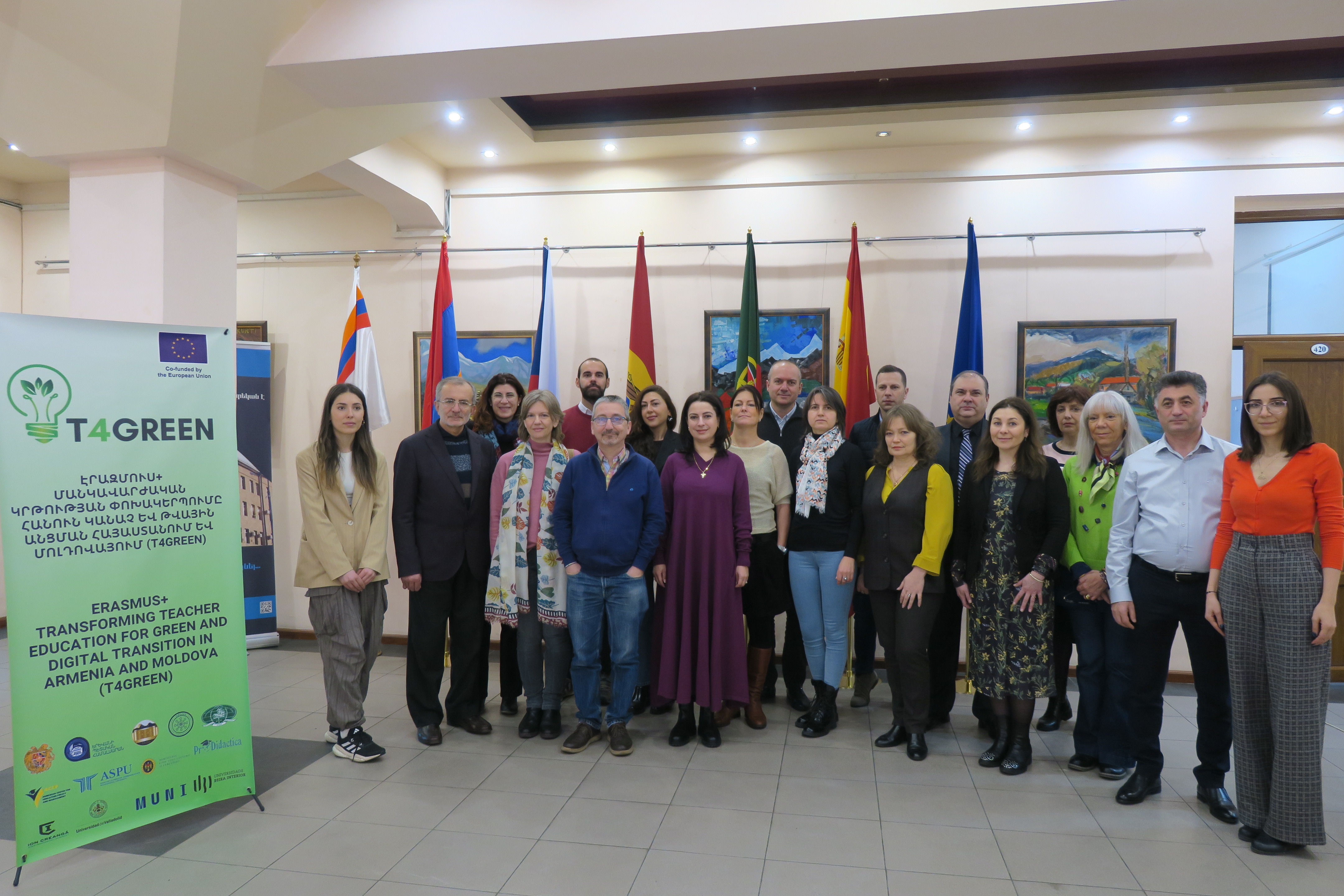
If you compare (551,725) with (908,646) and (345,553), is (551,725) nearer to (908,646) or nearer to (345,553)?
(345,553)

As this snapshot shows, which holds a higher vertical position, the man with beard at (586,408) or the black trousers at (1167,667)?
the man with beard at (586,408)

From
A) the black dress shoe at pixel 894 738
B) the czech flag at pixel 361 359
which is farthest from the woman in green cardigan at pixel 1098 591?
the czech flag at pixel 361 359

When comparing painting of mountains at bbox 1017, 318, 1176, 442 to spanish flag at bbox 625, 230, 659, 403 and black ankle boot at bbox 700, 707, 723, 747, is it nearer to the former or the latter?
spanish flag at bbox 625, 230, 659, 403

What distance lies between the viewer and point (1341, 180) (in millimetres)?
4695

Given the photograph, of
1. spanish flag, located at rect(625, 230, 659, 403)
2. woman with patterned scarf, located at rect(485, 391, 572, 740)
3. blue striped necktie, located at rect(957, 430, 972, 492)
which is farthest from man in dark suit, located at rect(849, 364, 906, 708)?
woman with patterned scarf, located at rect(485, 391, 572, 740)

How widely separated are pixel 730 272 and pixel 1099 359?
7.88 feet

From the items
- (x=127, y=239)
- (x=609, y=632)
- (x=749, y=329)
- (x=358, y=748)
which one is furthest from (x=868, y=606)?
(x=127, y=239)

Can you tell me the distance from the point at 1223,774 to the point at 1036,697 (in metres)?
0.69

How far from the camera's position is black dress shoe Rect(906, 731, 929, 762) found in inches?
138

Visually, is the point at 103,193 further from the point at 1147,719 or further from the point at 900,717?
the point at 1147,719

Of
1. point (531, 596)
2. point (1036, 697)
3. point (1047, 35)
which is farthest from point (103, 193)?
point (1036, 697)

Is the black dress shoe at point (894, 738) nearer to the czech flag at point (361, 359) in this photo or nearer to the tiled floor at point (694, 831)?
the tiled floor at point (694, 831)

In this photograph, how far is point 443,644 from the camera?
373 centimetres

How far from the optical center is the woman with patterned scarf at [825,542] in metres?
3.71
